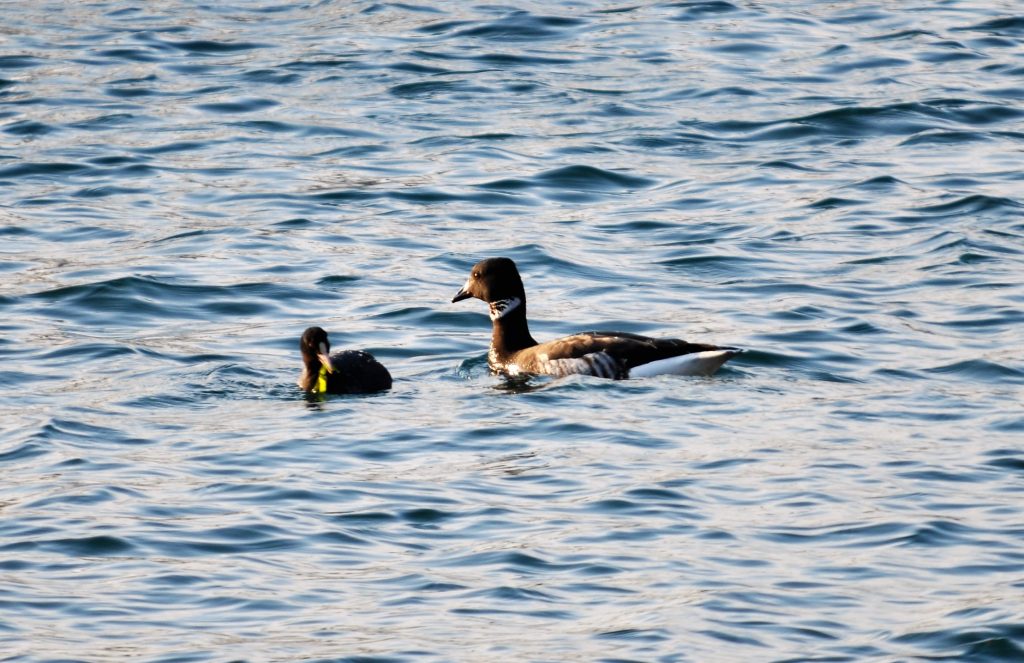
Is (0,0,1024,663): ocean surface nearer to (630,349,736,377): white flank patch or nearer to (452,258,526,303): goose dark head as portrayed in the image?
(630,349,736,377): white flank patch

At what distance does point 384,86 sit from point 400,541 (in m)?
15.0

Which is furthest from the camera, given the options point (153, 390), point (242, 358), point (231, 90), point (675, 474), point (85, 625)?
point (231, 90)

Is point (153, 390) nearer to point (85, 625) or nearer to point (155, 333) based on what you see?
point (155, 333)

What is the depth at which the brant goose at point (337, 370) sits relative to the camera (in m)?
13.2

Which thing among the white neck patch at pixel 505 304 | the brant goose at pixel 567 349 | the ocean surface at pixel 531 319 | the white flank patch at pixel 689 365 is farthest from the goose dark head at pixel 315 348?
the white flank patch at pixel 689 365

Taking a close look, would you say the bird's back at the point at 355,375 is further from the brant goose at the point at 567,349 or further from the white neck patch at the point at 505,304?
the white neck patch at the point at 505,304

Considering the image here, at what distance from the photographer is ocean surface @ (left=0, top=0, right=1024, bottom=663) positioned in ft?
30.0

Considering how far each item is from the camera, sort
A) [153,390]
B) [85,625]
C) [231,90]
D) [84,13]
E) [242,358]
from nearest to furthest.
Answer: [85,625] → [153,390] → [242,358] → [231,90] → [84,13]

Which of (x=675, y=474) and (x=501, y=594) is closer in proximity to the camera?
(x=501, y=594)

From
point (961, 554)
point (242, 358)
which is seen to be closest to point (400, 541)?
point (961, 554)

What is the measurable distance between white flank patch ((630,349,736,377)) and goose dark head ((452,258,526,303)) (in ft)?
4.99

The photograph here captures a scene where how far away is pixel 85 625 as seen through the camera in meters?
8.75

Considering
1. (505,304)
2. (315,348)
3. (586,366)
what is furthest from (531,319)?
(315,348)

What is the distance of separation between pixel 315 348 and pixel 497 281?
6.71 ft
